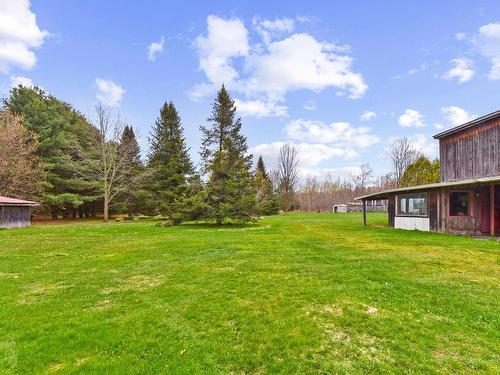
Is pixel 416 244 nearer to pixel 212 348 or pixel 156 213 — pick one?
pixel 212 348

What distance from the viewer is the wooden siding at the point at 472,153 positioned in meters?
15.4

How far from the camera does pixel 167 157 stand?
3078 centimetres

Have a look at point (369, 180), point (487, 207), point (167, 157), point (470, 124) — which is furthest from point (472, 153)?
point (369, 180)

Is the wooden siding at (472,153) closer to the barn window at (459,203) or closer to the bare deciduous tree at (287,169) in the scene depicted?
the barn window at (459,203)

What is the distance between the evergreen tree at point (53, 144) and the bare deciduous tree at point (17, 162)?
0.98 metres

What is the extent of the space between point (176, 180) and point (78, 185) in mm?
8988

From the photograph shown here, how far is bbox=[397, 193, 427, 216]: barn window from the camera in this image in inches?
656

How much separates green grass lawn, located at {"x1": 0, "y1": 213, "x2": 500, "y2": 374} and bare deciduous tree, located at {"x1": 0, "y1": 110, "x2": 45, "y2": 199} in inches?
767

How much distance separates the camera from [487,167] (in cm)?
1577

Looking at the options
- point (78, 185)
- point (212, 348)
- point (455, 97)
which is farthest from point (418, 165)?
point (212, 348)

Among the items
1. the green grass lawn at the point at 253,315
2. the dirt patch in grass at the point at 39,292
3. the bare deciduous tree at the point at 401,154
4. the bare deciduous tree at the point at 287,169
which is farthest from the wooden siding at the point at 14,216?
the bare deciduous tree at the point at 401,154

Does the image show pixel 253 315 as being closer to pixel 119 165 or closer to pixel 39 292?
pixel 39 292

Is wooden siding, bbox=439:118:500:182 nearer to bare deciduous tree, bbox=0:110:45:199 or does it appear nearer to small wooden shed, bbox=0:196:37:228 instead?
small wooden shed, bbox=0:196:37:228

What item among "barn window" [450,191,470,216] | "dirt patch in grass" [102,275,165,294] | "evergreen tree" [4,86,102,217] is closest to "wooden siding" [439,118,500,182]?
"barn window" [450,191,470,216]
